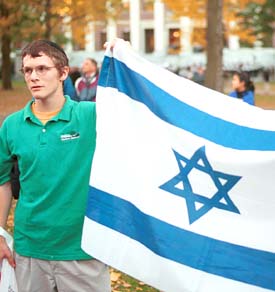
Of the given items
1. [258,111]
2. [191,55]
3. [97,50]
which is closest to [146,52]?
[97,50]

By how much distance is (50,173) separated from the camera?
352cm

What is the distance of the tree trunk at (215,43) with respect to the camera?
1844 centimetres

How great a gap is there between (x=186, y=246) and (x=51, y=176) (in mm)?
745

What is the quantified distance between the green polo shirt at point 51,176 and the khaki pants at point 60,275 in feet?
0.15

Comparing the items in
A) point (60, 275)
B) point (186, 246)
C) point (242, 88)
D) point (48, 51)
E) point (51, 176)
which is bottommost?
point (60, 275)

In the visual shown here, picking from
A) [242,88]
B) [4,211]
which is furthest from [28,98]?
[4,211]

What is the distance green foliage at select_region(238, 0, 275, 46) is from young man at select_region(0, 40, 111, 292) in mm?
53658

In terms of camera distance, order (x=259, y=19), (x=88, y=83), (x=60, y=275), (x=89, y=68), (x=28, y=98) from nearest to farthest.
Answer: (x=60, y=275)
(x=88, y=83)
(x=89, y=68)
(x=28, y=98)
(x=259, y=19)

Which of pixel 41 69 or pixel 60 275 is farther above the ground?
pixel 41 69

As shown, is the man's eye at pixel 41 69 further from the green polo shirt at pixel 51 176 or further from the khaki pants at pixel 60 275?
the khaki pants at pixel 60 275

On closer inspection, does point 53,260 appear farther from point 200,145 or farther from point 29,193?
point 200,145

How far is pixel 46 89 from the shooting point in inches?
139

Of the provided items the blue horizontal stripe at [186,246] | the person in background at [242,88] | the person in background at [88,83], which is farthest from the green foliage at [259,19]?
the blue horizontal stripe at [186,246]

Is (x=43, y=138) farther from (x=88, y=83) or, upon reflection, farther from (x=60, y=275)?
(x=88, y=83)
